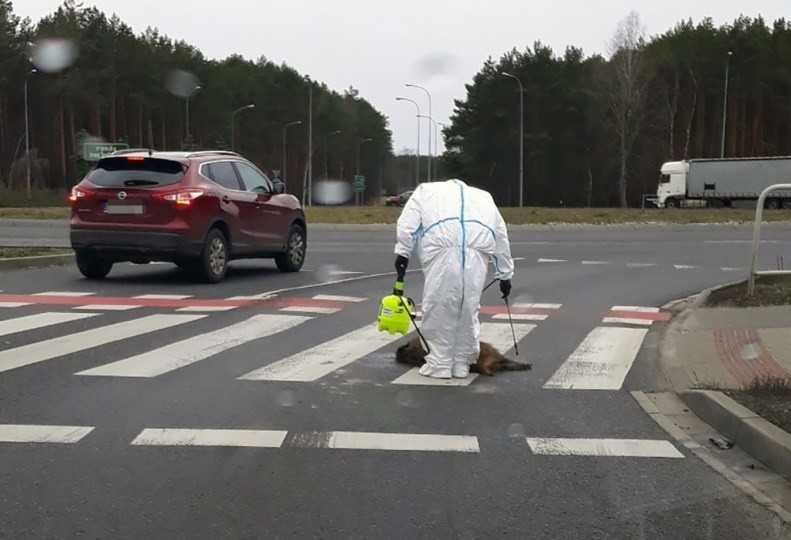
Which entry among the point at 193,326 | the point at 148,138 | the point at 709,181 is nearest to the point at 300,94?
the point at 148,138

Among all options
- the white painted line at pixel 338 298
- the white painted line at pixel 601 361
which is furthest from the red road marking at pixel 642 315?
the white painted line at pixel 338 298

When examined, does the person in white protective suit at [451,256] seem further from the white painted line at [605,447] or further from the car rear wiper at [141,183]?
the car rear wiper at [141,183]

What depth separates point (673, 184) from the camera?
5609 cm

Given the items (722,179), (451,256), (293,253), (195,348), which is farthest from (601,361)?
(722,179)

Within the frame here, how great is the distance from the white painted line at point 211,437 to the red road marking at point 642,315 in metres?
6.27

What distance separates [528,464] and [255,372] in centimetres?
283

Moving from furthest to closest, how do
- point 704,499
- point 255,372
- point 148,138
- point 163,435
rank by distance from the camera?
point 148,138
point 255,372
point 163,435
point 704,499

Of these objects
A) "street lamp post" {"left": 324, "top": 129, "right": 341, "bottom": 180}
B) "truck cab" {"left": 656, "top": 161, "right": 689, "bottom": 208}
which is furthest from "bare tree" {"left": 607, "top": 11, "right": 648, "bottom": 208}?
"street lamp post" {"left": 324, "top": 129, "right": 341, "bottom": 180}

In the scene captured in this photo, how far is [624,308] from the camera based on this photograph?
37.7 feet

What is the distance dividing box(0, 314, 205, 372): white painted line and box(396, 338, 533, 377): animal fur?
2.63m

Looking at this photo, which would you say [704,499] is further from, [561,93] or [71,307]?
[561,93]

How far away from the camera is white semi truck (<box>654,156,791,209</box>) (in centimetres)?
5328

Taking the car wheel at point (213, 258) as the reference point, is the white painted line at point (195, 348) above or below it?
below

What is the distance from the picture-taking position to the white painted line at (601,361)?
707 cm
